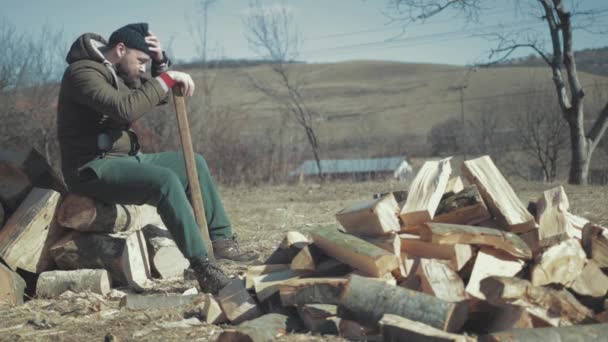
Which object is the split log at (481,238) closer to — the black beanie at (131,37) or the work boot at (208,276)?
the work boot at (208,276)

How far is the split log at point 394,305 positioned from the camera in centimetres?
272

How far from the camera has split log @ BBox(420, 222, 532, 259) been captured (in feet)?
10.2

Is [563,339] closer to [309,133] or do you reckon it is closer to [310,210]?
[310,210]

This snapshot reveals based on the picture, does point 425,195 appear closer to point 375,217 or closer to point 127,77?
point 375,217

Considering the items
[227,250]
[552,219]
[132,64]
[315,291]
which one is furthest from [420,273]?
[132,64]

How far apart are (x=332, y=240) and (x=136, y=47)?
194 centimetres

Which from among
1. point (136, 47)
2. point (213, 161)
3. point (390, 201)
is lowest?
point (213, 161)

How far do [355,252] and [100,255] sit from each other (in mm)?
1932

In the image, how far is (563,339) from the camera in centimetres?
256

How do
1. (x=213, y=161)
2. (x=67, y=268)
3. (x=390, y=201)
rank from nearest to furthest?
(x=390, y=201), (x=67, y=268), (x=213, y=161)

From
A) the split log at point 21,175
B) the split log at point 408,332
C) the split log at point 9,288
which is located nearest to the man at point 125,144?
the split log at point 21,175

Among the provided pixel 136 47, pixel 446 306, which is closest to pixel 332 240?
pixel 446 306

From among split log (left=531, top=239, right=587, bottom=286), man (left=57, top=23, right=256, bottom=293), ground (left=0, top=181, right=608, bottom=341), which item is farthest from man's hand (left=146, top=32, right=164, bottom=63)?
split log (left=531, top=239, right=587, bottom=286)

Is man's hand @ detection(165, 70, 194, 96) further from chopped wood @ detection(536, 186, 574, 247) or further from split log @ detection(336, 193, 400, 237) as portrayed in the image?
chopped wood @ detection(536, 186, 574, 247)
